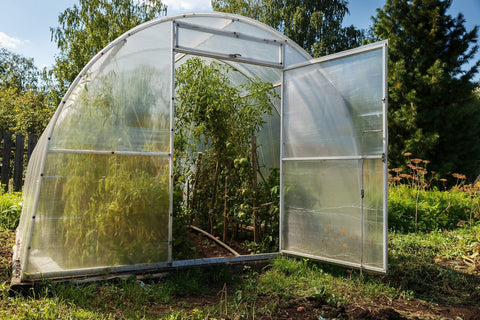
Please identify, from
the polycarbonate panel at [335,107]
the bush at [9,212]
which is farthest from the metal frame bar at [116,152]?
the bush at [9,212]

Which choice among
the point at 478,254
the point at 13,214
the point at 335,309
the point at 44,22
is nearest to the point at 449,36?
the point at 478,254

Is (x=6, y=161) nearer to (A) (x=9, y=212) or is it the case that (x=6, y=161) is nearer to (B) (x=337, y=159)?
(A) (x=9, y=212)

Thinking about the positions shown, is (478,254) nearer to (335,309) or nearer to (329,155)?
(329,155)

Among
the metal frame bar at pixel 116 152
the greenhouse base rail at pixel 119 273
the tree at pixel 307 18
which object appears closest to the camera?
the greenhouse base rail at pixel 119 273

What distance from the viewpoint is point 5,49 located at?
28.4 metres

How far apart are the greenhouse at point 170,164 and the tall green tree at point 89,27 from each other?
29.8 feet

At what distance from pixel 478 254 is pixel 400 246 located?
0.97 m

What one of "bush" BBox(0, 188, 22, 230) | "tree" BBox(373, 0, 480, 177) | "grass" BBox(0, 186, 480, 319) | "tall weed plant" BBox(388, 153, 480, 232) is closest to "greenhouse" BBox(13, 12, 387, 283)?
"grass" BBox(0, 186, 480, 319)

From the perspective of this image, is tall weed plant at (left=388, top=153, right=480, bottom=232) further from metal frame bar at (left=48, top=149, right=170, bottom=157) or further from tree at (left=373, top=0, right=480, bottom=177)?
metal frame bar at (left=48, top=149, right=170, bottom=157)

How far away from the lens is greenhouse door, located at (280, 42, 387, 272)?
4.06 meters

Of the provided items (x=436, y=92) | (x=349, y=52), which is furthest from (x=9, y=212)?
(x=436, y=92)

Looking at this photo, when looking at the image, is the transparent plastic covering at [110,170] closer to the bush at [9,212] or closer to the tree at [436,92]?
the bush at [9,212]

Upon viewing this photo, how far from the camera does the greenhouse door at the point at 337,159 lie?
406 cm

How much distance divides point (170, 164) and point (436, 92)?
9.35 meters
